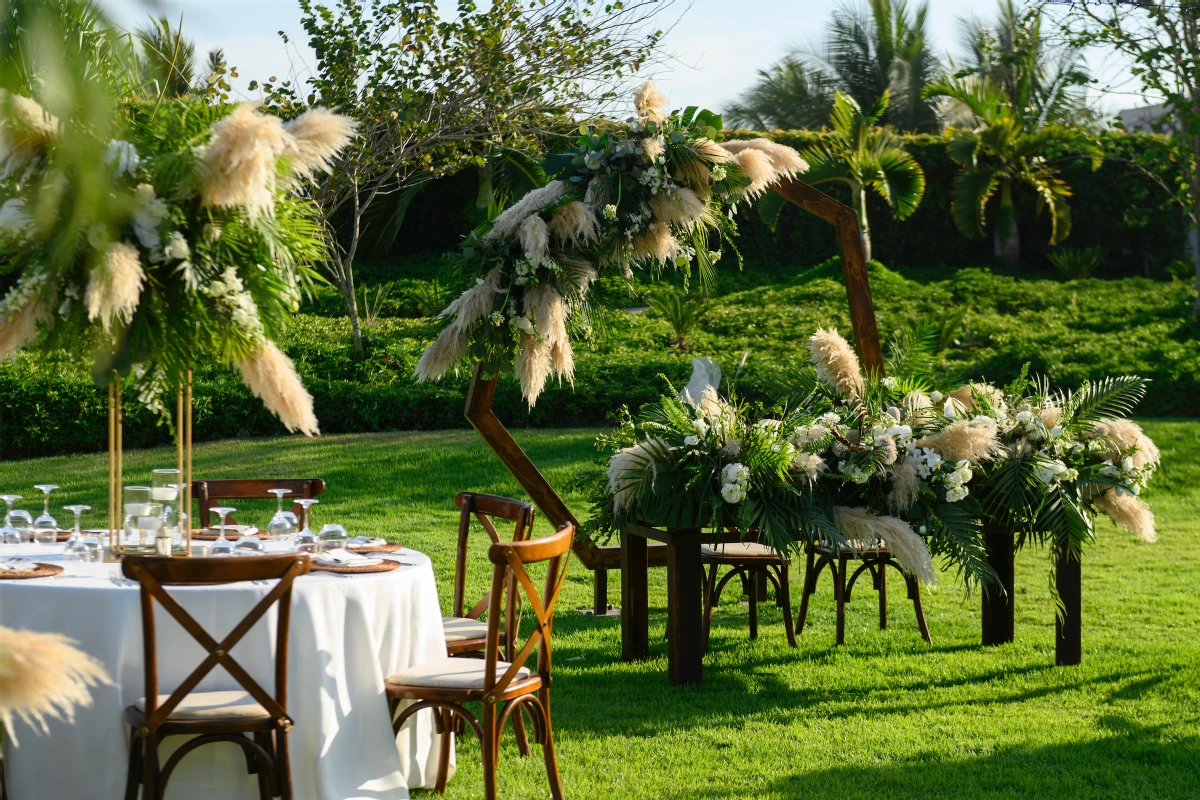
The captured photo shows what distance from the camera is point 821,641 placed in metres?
7.12

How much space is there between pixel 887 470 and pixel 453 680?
2781 millimetres

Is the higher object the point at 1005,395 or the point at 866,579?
the point at 1005,395

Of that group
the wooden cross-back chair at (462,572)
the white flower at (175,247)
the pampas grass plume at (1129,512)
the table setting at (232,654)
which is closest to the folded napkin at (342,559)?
the table setting at (232,654)

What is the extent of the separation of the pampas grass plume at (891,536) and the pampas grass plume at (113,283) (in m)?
3.72

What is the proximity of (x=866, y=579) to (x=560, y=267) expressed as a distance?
446 centimetres

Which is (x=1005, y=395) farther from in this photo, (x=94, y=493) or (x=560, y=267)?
(x=94, y=493)

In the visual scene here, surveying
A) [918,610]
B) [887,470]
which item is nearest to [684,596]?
[887,470]

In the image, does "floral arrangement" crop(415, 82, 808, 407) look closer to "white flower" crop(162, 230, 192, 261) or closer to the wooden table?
the wooden table

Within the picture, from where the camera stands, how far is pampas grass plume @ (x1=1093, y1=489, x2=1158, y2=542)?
612 cm

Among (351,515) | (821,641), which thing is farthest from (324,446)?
(821,641)

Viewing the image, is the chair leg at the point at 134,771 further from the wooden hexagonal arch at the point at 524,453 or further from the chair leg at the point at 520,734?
the wooden hexagonal arch at the point at 524,453

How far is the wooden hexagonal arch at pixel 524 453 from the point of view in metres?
6.66

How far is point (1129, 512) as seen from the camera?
6.14 metres

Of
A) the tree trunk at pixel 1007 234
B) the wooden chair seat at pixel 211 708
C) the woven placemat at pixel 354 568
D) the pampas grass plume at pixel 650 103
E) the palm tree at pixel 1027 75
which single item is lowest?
the wooden chair seat at pixel 211 708
